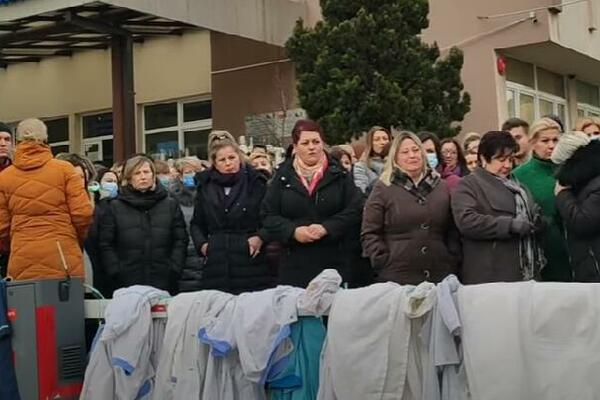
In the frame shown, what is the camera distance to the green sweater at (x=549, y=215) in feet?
19.1

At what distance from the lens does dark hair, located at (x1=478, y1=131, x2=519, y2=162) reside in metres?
5.81

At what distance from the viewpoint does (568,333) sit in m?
4.00

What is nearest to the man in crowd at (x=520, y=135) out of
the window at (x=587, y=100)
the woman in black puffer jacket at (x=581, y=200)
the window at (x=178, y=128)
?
the woman in black puffer jacket at (x=581, y=200)

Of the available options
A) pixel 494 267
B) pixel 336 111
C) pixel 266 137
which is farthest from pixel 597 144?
pixel 266 137

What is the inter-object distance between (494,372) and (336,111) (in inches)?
351

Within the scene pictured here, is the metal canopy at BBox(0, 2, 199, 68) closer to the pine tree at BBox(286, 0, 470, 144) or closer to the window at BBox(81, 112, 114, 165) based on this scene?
the window at BBox(81, 112, 114, 165)

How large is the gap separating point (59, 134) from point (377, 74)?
1069cm

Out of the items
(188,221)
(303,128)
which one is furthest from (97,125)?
(303,128)

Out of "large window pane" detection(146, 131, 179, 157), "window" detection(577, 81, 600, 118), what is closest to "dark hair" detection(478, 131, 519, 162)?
"large window pane" detection(146, 131, 179, 157)

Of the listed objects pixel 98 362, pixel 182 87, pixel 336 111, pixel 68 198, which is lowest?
pixel 98 362

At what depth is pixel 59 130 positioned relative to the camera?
21047 mm

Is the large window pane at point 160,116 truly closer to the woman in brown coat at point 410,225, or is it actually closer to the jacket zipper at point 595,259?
the woman in brown coat at point 410,225

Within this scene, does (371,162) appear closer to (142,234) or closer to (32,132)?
(142,234)

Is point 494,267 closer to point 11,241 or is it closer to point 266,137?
point 11,241
